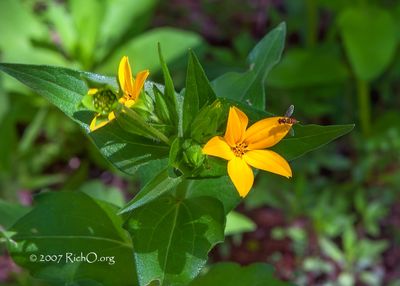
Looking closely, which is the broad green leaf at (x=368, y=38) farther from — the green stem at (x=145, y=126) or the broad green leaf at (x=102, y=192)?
the green stem at (x=145, y=126)

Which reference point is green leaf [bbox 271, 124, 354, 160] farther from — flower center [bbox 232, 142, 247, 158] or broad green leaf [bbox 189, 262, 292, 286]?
broad green leaf [bbox 189, 262, 292, 286]

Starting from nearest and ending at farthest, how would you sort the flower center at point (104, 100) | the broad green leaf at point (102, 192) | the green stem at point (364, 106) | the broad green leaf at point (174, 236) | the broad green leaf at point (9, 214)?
the flower center at point (104, 100), the broad green leaf at point (174, 236), the broad green leaf at point (9, 214), the broad green leaf at point (102, 192), the green stem at point (364, 106)

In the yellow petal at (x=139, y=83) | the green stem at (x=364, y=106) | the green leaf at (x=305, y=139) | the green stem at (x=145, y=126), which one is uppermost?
the yellow petal at (x=139, y=83)

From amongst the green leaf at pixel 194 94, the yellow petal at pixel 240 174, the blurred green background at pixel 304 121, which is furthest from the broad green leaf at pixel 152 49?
the yellow petal at pixel 240 174

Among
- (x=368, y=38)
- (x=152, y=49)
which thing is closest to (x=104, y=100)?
(x=152, y=49)

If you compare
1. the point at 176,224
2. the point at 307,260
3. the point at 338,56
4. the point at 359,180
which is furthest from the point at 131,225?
the point at 338,56

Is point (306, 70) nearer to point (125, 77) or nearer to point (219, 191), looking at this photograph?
point (219, 191)
